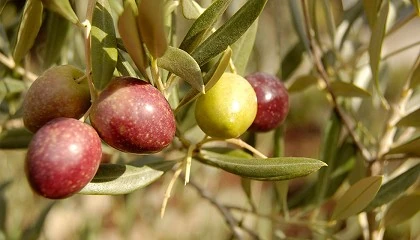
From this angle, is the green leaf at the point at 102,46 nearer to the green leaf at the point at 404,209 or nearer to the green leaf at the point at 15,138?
the green leaf at the point at 15,138

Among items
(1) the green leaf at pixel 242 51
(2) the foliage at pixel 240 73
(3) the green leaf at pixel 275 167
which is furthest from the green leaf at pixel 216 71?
(1) the green leaf at pixel 242 51

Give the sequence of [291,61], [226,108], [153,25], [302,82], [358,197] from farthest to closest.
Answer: [291,61] → [302,82] → [358,197] → [226,108] → [153,25]

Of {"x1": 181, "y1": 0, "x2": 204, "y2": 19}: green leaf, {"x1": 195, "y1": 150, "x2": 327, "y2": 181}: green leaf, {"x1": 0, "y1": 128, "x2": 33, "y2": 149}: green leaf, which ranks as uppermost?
{"x1": 181, "y1": 0, "x2": 204, "y2": 19}: green leaf

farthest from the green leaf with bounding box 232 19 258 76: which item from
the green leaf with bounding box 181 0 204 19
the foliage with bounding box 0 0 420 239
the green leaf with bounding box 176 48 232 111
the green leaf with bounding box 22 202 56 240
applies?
the green leaf with bounding box 22 202 56 240

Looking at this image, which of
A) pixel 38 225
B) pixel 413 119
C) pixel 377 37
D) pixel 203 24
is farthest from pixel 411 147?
pixel 38 225

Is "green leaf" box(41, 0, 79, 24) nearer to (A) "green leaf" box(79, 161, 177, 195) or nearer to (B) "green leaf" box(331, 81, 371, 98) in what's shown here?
(A) "green leaf" box(79, 161, 177, 195)

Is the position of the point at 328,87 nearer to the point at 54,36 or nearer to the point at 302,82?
the point at 302,82

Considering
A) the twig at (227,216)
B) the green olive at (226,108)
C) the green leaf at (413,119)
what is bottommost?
the twig at (227,216)
